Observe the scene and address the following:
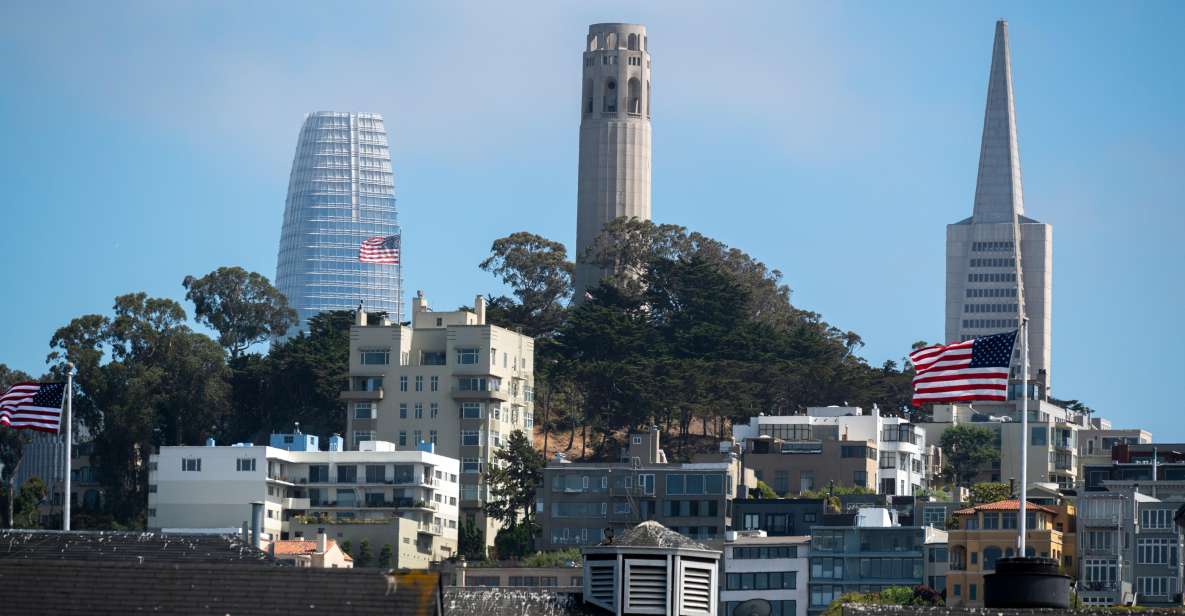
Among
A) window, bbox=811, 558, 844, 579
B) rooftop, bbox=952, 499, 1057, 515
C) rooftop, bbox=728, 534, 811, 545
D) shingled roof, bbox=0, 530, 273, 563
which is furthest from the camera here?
rooftop, bbox=728, 534, 811, 545

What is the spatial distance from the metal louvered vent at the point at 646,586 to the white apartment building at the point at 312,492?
3789 inches

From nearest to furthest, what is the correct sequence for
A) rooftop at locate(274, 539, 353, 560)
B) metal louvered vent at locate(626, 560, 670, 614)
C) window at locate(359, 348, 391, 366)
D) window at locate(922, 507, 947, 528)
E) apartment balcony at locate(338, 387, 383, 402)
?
metal louvered vent at locate(626, 560, 670, 614)
rooftop at locate(274, 539, 353, 560)
window at locate(922, 507, 947, 528)
apartment balcony at locate(338, 387, 383, 402)
window at locate(359, 348, 391, 366)

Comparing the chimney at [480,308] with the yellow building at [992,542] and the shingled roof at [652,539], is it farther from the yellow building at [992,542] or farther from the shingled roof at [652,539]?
the shingled roof at [652,539]

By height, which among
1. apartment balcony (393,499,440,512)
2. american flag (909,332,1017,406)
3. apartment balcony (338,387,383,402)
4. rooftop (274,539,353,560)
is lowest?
rooftop (274,539,353,560)

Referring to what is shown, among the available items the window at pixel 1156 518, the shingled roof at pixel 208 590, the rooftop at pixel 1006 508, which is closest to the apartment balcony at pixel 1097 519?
the window at pixel 1156 518

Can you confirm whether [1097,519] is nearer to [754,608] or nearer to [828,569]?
[828,569]

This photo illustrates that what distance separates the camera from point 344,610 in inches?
1704

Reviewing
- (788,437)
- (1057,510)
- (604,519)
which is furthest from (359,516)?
(1057,510)

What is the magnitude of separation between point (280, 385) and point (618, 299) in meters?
31.6

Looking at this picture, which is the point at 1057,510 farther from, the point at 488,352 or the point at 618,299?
the point at 618,299

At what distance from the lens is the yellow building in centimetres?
11575

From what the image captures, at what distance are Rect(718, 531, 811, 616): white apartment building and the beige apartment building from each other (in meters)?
41.1

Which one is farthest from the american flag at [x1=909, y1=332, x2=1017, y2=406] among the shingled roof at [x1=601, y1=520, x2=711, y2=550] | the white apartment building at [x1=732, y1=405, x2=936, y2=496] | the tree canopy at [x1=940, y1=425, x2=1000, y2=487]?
the tree canopy at [x1=940, y1=425, x2=1000, y2=487]

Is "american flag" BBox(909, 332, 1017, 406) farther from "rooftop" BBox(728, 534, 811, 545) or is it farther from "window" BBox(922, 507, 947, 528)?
"window" BBox(922, 507, 947, 528)
